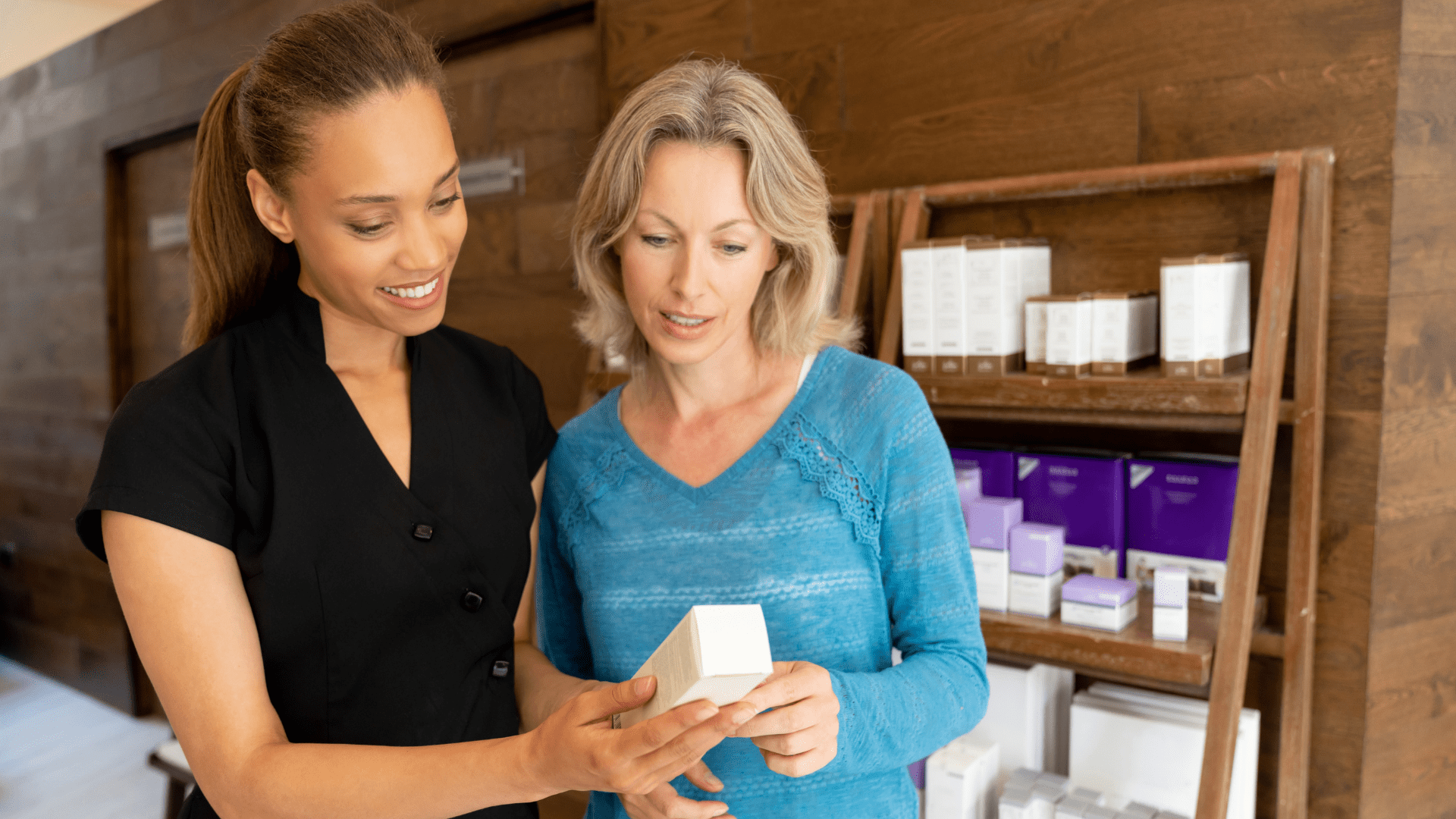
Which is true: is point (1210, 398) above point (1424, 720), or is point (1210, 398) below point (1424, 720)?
above

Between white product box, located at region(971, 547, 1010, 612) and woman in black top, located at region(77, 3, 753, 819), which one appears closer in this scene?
woman in black top, located at region(77, 3, 753, 819)

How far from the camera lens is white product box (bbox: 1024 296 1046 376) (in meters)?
1.90

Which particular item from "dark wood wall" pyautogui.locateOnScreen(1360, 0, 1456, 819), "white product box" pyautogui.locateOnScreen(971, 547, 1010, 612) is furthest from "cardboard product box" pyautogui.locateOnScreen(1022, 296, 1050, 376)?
"dark wood wall" pyautogui.locateOnScreen(1360, 0, 1456, 819)

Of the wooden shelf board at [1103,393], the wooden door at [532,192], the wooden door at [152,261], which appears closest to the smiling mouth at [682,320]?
the wooden shelf board at [1103,393]

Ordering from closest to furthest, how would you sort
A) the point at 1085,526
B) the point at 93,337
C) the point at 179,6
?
1. the point at 1085,526
2. the point at 179,6
3. the point at 93,337

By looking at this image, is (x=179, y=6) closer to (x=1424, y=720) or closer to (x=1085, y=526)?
(x=1085, y=526)

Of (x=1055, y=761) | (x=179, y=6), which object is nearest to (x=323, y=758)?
(x=1055, y=761)

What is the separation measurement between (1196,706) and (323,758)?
1.56m

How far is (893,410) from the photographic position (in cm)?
124

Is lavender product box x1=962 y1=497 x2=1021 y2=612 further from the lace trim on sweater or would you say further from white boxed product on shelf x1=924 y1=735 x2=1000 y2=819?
the lace trim on sweater

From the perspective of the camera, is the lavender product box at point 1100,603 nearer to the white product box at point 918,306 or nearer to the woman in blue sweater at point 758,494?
the white product box at point 918,306

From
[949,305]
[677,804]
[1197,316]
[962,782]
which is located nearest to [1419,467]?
[1197,316]

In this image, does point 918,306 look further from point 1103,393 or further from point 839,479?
point 839,479

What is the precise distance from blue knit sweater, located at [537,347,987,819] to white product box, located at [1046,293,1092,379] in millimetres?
Answer: 679
